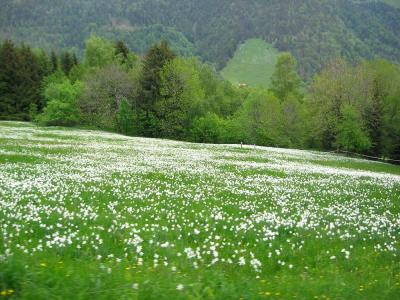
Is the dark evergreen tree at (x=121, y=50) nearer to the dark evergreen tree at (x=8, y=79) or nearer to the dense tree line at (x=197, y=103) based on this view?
the dense tree line at (x=197, y=103)

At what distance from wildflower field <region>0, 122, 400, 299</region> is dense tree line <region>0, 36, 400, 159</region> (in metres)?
44.6

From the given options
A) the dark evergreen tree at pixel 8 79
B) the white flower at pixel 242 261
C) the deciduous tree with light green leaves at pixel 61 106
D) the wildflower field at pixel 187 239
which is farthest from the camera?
the dark evergreen tree at pixel 8 79

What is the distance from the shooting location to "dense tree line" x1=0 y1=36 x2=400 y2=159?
2426 inches

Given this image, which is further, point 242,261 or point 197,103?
point 197,103

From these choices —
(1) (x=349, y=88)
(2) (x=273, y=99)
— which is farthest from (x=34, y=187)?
(2) (x=273, y=99)

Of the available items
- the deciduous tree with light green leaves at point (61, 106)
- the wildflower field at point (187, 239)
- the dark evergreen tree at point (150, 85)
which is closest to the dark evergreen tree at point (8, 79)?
the deciduous tree with light green leaves at point (61, 106)

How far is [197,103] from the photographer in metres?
78.8

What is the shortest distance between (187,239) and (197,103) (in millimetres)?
69938

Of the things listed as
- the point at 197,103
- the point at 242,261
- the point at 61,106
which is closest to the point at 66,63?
the point at 61,106

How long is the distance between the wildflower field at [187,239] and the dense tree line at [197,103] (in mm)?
44595

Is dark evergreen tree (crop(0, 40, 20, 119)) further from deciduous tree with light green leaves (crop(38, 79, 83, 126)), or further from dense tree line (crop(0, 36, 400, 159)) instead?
deciduous tree with light green leaves (crop(38, 79, 83, 126))

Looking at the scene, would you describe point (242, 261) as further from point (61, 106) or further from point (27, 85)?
point (27, 85)

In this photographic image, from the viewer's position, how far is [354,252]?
9.94 m

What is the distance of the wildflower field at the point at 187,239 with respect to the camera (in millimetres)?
5930
